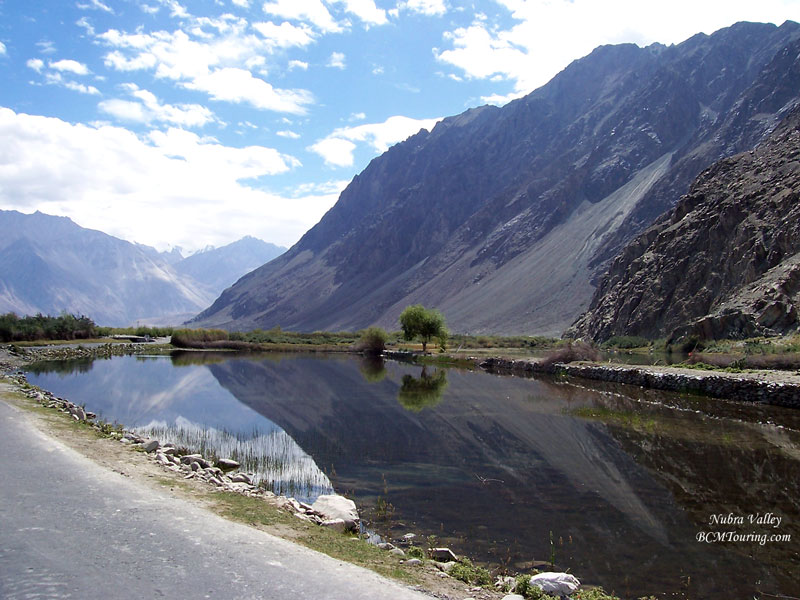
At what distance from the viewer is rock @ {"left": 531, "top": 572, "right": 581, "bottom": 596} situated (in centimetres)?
745

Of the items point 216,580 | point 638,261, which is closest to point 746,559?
point 216,580

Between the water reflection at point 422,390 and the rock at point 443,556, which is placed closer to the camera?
the rock at point 443,556

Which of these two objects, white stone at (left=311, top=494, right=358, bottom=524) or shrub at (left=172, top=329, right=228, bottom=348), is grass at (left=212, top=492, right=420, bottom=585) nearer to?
white stone at (left=311, top=494, right=358, bottom=524)

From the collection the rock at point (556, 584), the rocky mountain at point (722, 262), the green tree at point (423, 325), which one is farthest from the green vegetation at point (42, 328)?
the rock at point (556, 584)

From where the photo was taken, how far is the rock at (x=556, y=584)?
24.5 ft

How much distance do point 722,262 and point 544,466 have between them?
6199cm

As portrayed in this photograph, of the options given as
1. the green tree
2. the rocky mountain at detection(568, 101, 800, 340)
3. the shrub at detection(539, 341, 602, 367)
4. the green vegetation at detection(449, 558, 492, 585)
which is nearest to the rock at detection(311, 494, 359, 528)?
the green vegetation at detection(449, 558, 492, 585)

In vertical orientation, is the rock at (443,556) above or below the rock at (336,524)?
below

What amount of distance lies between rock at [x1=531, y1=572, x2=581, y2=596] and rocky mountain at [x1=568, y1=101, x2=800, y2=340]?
150 feet

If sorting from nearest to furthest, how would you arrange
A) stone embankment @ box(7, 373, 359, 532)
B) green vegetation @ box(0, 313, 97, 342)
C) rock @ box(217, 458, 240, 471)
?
stone embankment @ box(7, 373, 359, 532) → rock @ box(217, 458, 240, 471) → green vegetation @ box(0, 313, 97, 342)

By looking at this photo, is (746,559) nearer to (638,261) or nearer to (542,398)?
(542,398)

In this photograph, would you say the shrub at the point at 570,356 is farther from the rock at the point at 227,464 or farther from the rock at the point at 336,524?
the rock at the point at 336,524

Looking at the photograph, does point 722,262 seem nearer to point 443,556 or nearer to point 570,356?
point 570,356

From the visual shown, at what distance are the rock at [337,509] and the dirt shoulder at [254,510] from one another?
0.65m
